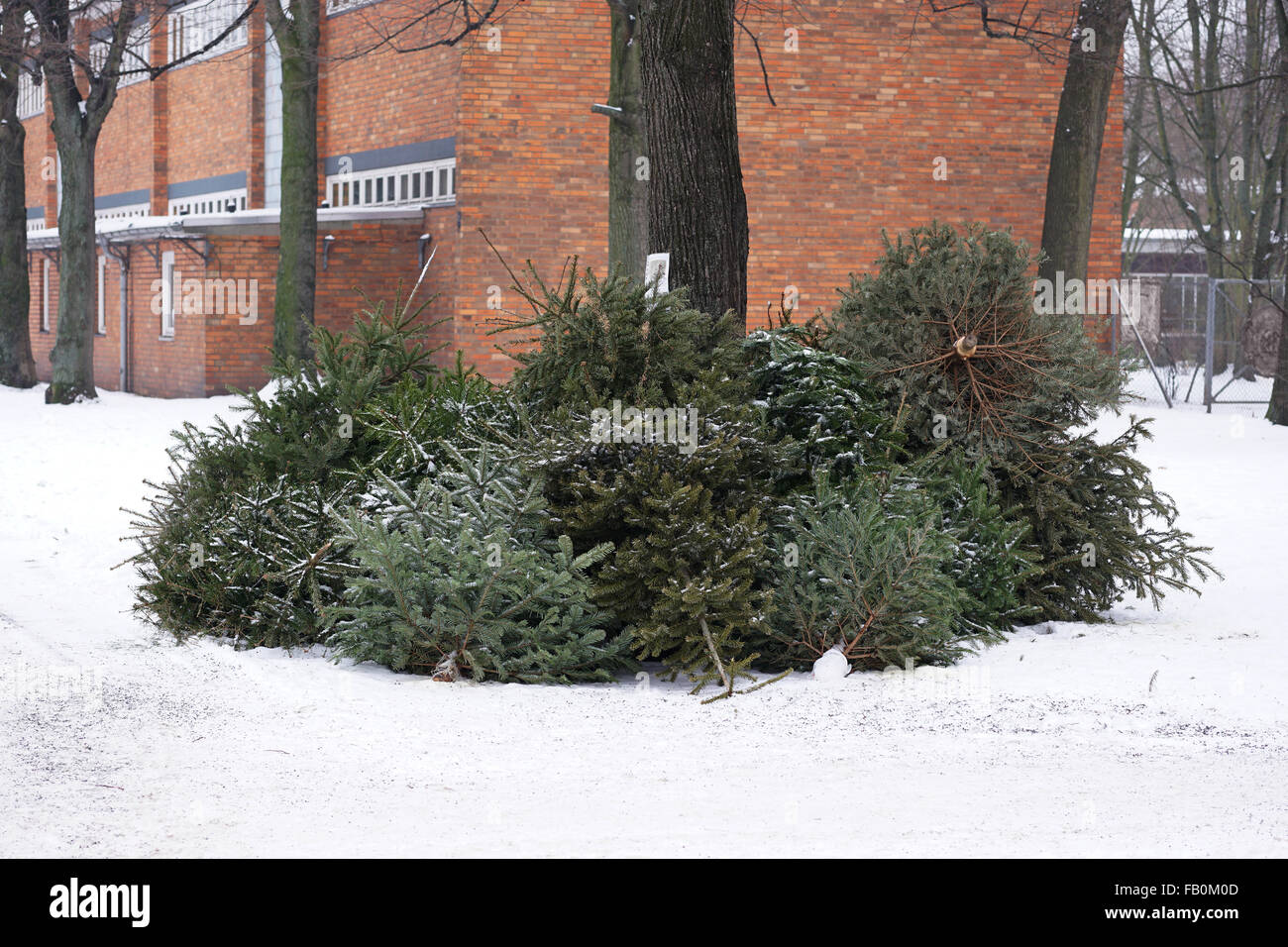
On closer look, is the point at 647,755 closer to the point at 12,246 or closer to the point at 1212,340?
the point at 1212,340

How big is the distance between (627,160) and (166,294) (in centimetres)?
1545

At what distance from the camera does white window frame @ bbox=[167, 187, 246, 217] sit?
3312cm

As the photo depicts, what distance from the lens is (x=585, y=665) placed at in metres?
6.88

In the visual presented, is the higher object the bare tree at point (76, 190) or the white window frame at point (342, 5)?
the white window frame at point (342, 5)

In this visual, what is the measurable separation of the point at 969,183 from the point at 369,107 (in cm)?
1165

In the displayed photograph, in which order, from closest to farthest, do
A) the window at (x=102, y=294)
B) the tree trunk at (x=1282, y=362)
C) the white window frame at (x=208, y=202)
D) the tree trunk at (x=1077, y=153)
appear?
the tree trunk at (x=1077, y=153), the tree trunk at (x=1282, y=362), the window at (x=102, y=294), the white window frame at (x=208, y=202)

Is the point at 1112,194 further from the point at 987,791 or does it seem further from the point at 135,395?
the point at 987,791

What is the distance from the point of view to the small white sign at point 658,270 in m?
7.71

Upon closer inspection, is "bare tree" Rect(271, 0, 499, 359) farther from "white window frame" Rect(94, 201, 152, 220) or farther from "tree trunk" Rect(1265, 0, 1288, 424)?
"white window frame" Rect(94, 201, 152, 220)

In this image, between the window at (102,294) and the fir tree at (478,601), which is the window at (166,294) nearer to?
the window at (102,294)

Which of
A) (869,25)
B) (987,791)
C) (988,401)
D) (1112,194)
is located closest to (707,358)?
(988,401)

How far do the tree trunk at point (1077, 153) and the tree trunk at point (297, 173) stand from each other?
9.84 m

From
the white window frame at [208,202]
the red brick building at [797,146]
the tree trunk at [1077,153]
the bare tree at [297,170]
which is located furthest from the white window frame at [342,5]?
the tree trunk at [1077,153]

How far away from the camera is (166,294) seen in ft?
93.2
